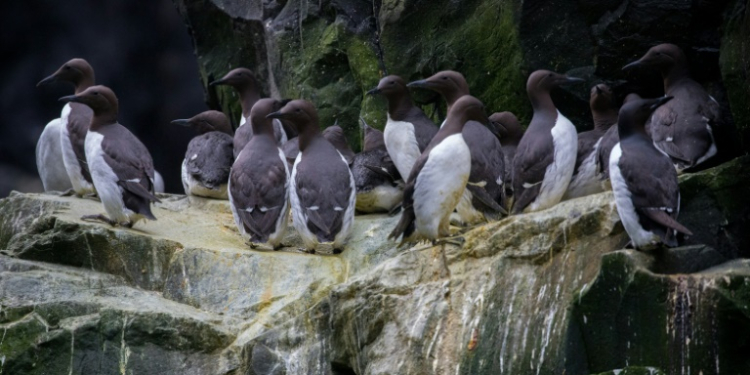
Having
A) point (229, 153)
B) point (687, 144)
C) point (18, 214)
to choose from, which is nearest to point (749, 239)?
point (687, 144)

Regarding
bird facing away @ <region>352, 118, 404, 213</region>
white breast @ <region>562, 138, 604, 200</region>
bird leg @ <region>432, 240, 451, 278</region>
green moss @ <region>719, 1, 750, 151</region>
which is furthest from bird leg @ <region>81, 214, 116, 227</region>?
green moss @ <region>719, 1, 750, 151</region>

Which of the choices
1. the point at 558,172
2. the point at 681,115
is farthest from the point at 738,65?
the point at 558,172

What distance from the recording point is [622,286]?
233 inches

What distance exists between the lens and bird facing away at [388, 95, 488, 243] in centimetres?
745

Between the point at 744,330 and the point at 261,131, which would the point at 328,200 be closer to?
the point at 261,131

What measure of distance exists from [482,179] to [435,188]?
2.54 feet

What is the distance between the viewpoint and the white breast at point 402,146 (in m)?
9.12

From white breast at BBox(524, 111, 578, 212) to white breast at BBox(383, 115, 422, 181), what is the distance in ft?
4.22

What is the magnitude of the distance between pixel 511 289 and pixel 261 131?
3.47m

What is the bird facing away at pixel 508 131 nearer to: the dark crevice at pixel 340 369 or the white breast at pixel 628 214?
the white breast at pixel 628 214

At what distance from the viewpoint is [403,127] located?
9328 millimetres

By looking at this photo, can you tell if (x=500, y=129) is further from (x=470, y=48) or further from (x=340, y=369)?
(x=340, y=369)

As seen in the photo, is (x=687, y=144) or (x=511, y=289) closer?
(x=511, y=289)

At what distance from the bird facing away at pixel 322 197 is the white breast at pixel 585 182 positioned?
163 centimetres
